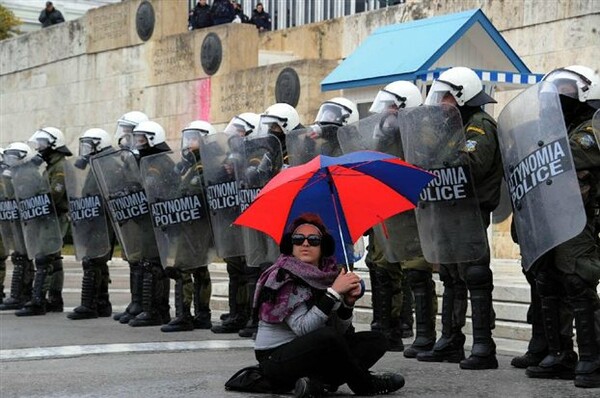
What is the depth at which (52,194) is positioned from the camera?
43.3 ft

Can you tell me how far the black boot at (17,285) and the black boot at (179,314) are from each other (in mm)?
2980

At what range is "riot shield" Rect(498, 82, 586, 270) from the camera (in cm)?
733

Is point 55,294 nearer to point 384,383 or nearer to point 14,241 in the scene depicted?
point 14,241

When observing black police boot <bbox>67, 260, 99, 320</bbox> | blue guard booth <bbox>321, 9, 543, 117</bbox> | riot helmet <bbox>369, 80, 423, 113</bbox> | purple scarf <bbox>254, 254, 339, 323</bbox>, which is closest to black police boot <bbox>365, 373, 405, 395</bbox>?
purple scarf <bbox>254, 254, 339, 323</bbox>

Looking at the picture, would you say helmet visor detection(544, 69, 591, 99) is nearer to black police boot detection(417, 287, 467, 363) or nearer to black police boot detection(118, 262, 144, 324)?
black police boot detection(417, 287, 467, 363)

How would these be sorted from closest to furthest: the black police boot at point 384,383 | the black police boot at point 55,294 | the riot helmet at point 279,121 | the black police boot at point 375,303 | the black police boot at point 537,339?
the black police boot at point 384,383, the black police boot at point 537,339, the black police boot at point 375,303, the riot helmet at point 279,121, the black police boot at point 55,294

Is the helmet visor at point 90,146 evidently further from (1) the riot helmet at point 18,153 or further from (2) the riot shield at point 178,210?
(2) the riot shield at point 178,210

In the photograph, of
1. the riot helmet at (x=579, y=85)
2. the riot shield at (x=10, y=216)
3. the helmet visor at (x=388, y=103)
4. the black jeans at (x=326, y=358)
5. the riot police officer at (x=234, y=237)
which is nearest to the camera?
the black jeans at (x=326, y=358)

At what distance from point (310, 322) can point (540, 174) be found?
1622 millimetres

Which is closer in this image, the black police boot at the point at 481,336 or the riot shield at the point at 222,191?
the black police boot at the point at 481,336

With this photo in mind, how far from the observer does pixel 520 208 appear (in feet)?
25.3

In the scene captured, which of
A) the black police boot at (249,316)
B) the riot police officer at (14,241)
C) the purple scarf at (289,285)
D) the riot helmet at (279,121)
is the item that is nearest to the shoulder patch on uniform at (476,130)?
the purple scarf at (289,285)

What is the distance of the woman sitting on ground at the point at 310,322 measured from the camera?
6.91 meters

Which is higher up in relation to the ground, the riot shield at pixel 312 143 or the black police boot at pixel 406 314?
the riot shield at pixel 312 143
